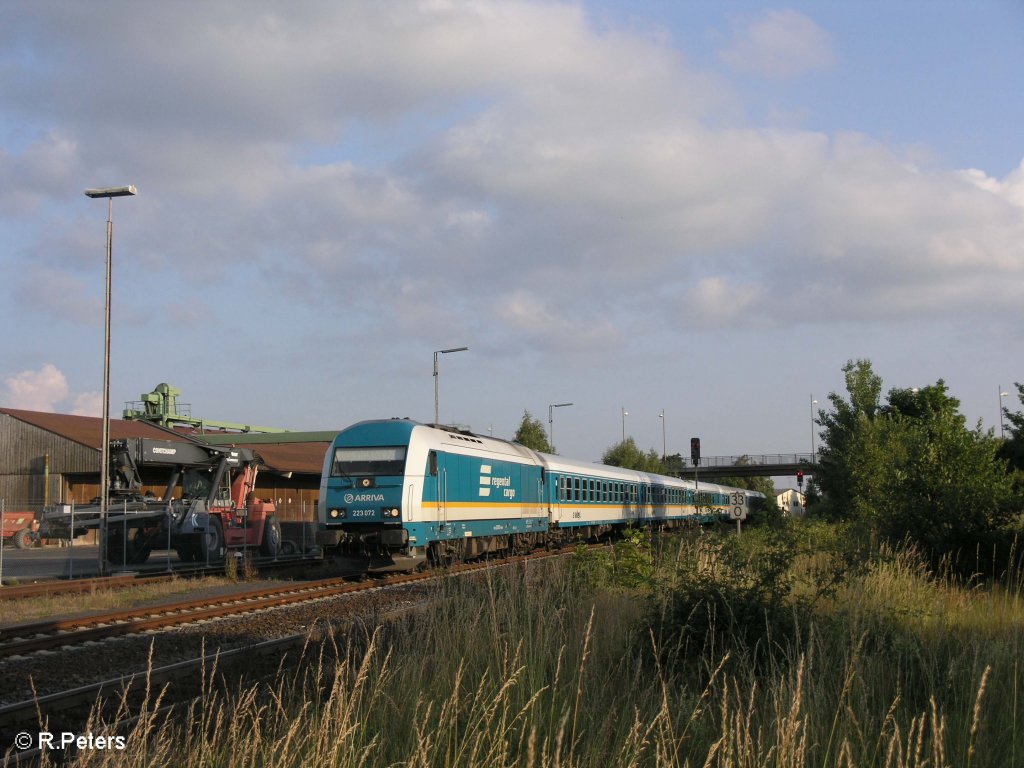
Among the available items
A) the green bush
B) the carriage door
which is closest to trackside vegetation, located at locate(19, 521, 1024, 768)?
the green bush

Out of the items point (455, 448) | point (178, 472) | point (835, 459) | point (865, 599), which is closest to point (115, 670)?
point (865, 599)

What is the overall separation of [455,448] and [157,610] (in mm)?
7979

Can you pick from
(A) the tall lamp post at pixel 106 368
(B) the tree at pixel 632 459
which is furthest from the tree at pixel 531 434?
(A) the tall lamp post at pixel 106 368

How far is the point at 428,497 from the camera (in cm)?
1920

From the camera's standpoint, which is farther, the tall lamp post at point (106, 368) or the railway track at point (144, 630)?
the tall lamp post at point (106, 368)

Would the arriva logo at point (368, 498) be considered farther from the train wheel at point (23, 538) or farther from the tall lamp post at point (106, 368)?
the train wheel at point (23, 538)

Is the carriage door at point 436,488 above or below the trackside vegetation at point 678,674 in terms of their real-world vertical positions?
above

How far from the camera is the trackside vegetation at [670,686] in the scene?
16.0 ft

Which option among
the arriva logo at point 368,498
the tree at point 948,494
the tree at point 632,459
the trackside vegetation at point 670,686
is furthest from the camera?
the tree at point 632,459

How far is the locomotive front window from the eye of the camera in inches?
746

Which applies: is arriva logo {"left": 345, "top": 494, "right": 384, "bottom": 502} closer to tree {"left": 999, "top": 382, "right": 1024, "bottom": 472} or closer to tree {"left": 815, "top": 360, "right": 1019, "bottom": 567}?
tree {"left": 815, "top": 360, "right": 1019, "bottom": 567}

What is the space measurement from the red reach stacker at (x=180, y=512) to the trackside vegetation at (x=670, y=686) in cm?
1456

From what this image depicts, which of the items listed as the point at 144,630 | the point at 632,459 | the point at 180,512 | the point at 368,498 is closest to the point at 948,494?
the point at 368,498

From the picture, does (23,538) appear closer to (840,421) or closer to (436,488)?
(436,488)
